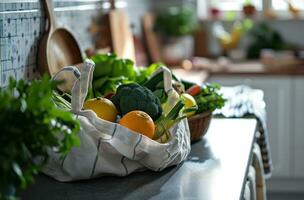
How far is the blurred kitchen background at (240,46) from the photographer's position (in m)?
4.01

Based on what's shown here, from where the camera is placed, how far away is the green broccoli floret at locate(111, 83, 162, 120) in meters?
1.74

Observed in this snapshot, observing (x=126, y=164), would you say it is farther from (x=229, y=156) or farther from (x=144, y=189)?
(x=229, y=156)

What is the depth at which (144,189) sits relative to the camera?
5.20ft

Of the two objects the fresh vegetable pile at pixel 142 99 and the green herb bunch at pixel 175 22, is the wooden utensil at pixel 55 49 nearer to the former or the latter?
the fresh vegetable pile at pixel 142 99

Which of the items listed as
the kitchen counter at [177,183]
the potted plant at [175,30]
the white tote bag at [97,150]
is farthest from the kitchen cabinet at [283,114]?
the white tote bag at [97,150]

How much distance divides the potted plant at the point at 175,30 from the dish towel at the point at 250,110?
142 cm

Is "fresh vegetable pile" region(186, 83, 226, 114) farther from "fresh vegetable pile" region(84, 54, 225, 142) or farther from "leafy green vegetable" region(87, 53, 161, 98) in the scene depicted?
"leafy green vegetable" region(87, 53, 161, 98)

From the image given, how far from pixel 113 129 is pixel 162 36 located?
2.94 meters

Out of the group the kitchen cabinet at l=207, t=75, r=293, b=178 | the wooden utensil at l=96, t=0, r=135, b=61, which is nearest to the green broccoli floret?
the wooden utensil at l=96, t=0, r=135, b=61

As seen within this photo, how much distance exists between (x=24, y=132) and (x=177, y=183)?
1.99ft

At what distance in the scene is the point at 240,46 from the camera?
467 centimetres

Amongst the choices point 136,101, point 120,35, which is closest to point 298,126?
point 120,35

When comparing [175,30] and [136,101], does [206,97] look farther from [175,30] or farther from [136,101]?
[175,30]

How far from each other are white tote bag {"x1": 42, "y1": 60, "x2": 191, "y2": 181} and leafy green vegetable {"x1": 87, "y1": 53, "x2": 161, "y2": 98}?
374mm
